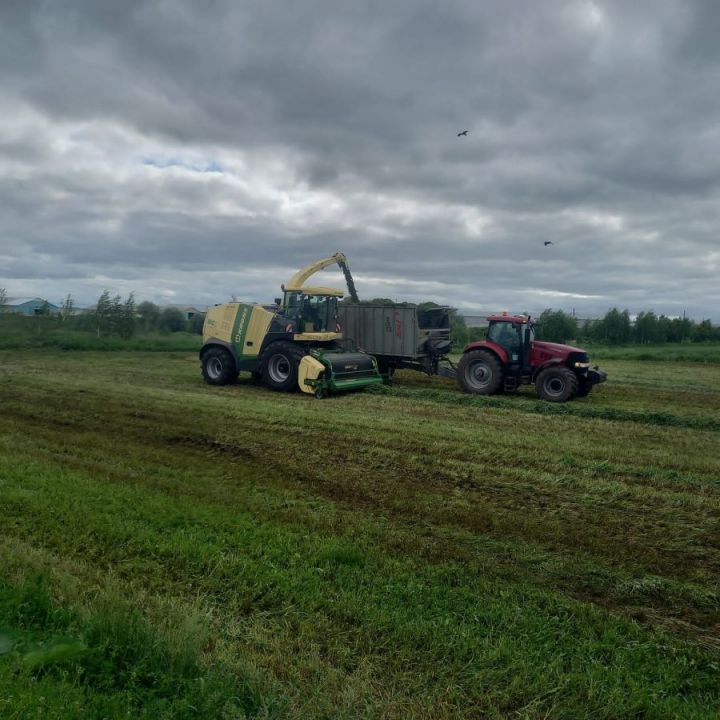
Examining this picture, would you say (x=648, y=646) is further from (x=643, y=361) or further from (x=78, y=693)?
(x=643, y=361)

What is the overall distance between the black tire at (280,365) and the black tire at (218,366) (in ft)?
3.55

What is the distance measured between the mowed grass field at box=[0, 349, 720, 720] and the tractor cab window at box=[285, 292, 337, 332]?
5.85 metres

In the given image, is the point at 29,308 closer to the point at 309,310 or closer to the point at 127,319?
the point at 127,319

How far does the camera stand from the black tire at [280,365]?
13.9 metres

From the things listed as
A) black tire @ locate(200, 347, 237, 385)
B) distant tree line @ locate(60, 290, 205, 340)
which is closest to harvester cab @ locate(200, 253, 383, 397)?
black tire @ locate(200, 347, 237, 385)

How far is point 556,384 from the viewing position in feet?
43.8

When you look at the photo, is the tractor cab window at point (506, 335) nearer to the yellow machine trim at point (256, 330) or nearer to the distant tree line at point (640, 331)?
the yellow machine trim at point (256, 330)

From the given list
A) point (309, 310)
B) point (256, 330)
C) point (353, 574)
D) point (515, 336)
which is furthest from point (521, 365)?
point (353, 574)

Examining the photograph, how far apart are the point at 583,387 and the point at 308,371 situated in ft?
20.8

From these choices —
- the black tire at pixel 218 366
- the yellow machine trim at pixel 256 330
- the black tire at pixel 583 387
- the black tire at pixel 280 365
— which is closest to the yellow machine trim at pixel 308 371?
the black tire at pixel 280 365

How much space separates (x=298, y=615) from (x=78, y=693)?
1.33 m

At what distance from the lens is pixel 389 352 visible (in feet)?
50.8

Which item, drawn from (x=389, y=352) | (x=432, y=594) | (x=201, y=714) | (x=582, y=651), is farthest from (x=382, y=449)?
(x=389, y=352)

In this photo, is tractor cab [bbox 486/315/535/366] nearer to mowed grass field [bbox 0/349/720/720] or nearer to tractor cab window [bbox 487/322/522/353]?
tractor cab window [bbox 487/322/522/353]
